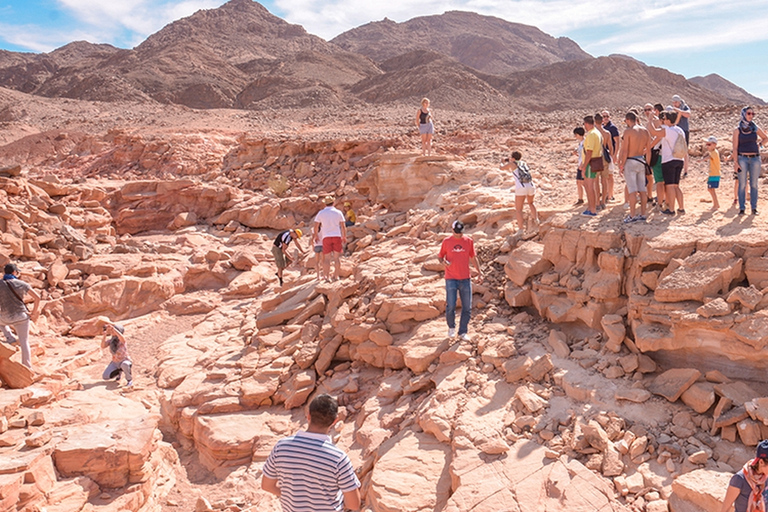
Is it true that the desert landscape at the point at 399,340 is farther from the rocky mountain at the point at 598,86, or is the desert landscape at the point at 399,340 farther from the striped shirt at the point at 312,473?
the rocky mountain at the point at 598,86

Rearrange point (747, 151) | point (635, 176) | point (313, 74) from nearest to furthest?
point (747, 151)
point (635, 176)
point (313, 74)

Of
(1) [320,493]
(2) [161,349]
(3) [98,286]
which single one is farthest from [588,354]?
(3) [98,286]

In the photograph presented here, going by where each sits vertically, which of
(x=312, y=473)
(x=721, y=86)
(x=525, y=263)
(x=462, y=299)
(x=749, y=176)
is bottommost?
(x=312, y=473)

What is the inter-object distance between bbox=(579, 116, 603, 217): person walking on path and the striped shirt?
5218 mm

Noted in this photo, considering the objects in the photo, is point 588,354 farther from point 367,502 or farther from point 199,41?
point 199,41

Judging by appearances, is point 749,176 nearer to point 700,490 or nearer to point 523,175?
point 523,175

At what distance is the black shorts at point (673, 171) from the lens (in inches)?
253

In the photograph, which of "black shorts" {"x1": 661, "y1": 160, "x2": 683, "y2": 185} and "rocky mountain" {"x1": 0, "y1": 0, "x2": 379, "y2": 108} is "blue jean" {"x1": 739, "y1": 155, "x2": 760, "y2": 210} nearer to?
"black shorts" {"x1": 661, "y1": 160, "x2": 683, "y2": 185}

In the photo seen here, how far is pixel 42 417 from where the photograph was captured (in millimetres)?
6188

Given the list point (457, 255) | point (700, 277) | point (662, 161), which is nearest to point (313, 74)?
point (662, 161)

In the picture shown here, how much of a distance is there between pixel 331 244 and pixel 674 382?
5.48 meters

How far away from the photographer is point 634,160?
6.54 metres

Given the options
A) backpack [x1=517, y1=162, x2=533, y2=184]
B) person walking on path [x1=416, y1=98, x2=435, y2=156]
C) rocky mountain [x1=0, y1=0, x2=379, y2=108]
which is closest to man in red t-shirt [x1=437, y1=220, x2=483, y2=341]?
backpack [x1=517, y1=162, x2=533, y2=184]

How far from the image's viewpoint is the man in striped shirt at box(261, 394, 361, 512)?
10.0ft
